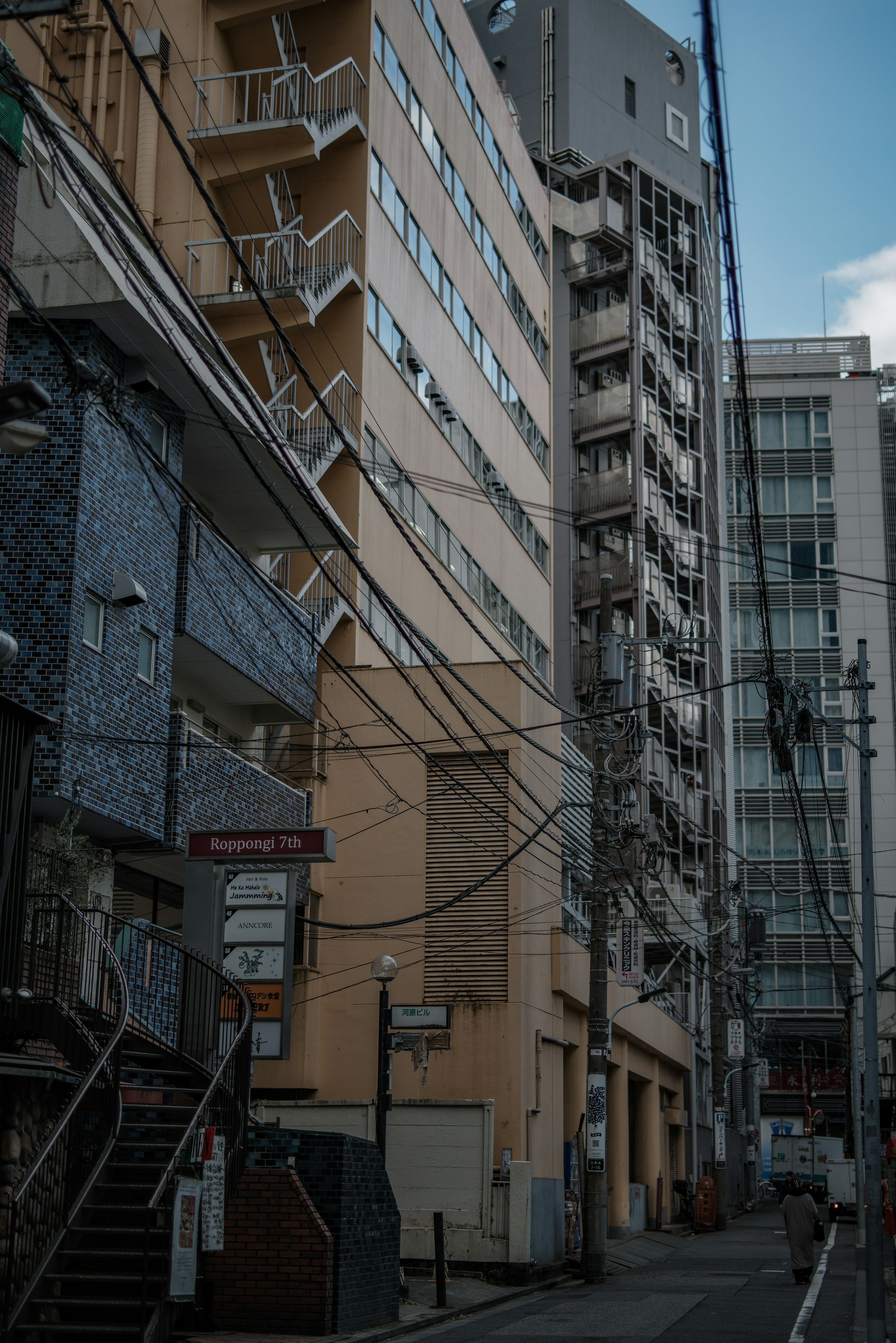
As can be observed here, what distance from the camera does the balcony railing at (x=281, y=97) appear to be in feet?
92.0

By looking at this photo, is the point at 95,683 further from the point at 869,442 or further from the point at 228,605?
the point at 869,442

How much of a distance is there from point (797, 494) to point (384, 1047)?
76904 mm

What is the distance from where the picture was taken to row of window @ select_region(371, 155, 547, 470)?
3117cm

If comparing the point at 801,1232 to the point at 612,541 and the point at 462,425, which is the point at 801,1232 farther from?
the point at 612,541

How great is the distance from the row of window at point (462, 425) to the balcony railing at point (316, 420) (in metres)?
2.11

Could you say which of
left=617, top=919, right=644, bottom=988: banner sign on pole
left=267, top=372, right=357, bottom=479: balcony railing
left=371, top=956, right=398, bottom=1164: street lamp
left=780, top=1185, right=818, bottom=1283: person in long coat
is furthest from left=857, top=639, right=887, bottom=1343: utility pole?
left=617, top=919, right=644, bottom=988: banner sign on pole

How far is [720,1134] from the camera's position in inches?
1820

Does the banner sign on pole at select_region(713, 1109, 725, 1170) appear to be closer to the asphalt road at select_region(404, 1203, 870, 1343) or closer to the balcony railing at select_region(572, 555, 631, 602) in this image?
the asphalt road at select_region(404, 1203, 870, 1343)

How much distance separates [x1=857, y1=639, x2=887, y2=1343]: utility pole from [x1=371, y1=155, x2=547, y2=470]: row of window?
50.9ft

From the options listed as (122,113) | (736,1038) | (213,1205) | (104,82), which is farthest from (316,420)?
(736,1038)

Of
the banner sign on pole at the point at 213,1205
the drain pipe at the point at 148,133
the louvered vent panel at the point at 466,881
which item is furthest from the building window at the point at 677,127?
the banner sign on pole at the point at 213,1205

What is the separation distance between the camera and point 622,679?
25594mm

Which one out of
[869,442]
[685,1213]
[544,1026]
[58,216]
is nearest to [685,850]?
[685,1213]

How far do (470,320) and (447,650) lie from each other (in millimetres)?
9654
